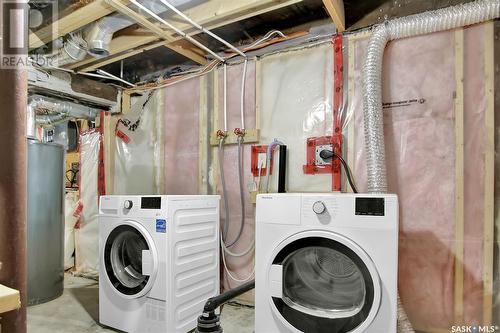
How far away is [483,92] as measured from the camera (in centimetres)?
201

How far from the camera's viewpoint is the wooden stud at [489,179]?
193cm

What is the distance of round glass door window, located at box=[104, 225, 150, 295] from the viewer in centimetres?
226

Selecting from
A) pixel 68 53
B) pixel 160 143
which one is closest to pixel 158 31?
pixel 68 53

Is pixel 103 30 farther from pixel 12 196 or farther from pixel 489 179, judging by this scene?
pixel 489 179

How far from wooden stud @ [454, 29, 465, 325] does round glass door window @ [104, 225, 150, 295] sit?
2060 mm

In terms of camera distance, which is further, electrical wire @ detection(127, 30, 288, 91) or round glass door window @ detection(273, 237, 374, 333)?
electrical wire @ detection(127, 30, 288, 91)

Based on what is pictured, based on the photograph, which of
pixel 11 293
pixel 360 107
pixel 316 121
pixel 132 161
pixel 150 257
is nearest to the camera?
pixel 11 293

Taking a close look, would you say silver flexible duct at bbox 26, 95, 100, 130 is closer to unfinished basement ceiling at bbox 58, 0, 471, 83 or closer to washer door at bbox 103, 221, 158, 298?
unfinished basement ceiling at bbox 58, 0, 471, 83

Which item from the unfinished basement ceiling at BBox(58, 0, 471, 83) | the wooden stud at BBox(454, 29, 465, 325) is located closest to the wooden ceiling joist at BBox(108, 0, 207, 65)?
the unfinished basement ceiling at BBox(58, 0, 471, 83)

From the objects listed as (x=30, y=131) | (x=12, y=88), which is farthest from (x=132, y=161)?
(x=12, y=88)

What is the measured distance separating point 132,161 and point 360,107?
2420 mm

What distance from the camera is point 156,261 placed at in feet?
6.89

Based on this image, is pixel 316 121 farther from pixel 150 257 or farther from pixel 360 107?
pixel 150 257

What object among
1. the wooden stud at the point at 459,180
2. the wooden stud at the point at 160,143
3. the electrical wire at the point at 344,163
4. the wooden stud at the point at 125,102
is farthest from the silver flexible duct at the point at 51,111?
the wooden stud at the point at 459,180
